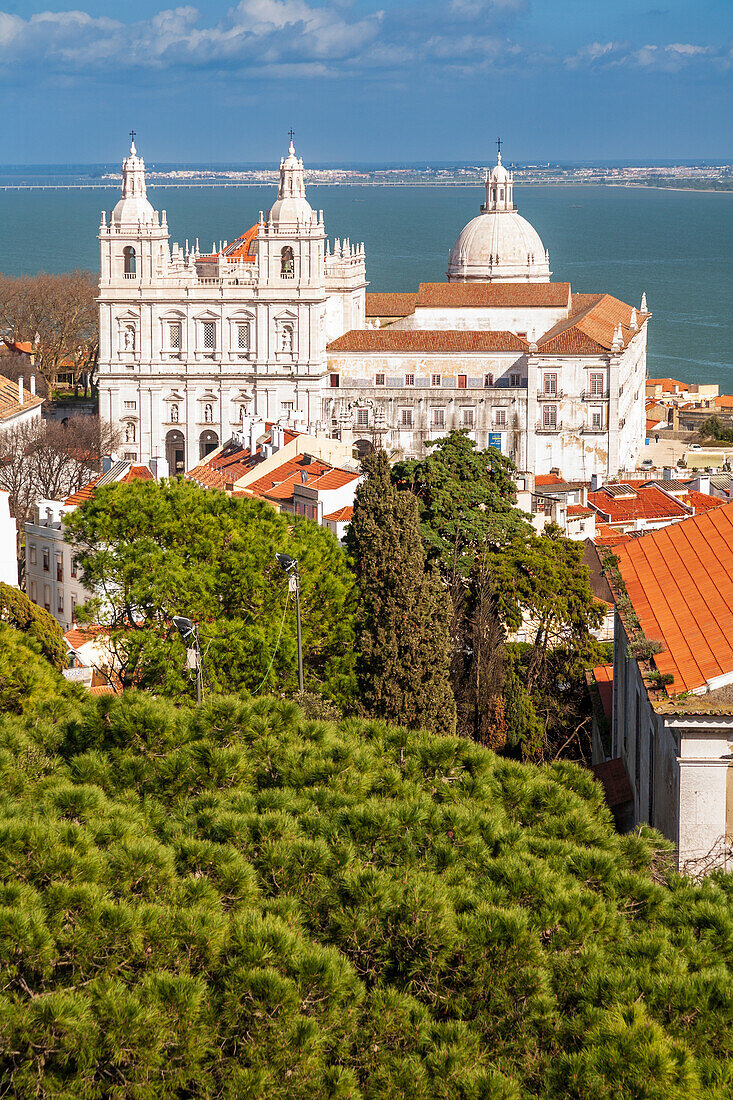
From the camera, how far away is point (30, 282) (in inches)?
3755

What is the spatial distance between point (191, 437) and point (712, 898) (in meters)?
56.8

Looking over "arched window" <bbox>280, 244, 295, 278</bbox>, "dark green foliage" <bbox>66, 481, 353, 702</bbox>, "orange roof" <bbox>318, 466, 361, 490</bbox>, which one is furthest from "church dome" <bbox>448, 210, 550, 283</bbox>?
"dark green foliage" <bbox>66, 481, 353, 702</bbox>

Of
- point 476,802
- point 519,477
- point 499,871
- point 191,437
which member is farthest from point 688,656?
point 191,437

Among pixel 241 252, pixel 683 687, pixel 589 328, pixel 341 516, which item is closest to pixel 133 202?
pixel 241 252

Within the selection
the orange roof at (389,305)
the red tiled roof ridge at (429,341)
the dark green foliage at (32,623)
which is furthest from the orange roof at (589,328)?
the dark green foliage at (32,623)

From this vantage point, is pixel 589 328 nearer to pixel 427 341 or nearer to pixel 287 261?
pixel 427 341

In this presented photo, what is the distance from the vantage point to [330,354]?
212 ft

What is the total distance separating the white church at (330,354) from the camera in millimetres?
60812

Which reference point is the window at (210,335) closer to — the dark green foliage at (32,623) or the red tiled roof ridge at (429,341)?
the red tiled roof ridge at (429,341)

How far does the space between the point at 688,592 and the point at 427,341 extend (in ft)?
157

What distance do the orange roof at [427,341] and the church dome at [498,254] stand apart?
11.8 m

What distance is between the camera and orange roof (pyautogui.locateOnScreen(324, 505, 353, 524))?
32.5 metres

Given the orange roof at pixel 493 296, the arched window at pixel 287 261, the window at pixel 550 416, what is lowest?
the window at pixel 550 416

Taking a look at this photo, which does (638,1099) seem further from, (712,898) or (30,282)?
(30,282)
